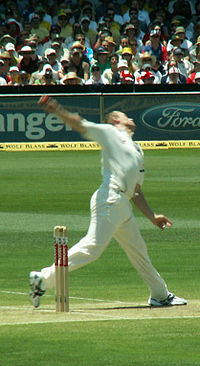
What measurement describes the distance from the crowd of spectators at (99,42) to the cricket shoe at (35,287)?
62.5 ft

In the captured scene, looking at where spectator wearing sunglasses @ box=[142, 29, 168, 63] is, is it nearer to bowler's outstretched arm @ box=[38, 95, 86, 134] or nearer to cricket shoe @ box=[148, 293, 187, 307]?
cricket shoe @ box=[148, 293, 187, 307]

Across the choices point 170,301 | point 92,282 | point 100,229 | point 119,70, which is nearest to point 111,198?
point 100,229

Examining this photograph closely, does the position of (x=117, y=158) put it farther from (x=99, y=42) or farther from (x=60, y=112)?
(x=99, y=42)

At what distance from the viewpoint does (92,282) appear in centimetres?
1085

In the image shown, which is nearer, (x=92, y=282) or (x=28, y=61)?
(x=92, y=282)

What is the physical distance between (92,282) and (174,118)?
1656 centimetres

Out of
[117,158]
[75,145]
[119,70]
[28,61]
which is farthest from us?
[28,61]

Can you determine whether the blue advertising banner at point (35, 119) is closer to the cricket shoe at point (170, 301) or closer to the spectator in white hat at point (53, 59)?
the spectator in white hat at point (53, 59)

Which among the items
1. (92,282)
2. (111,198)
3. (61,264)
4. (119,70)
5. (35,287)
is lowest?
(92,282)

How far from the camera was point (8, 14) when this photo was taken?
3241cm

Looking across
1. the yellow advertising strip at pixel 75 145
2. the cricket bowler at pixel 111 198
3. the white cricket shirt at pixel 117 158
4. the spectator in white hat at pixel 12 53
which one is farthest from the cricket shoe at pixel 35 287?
the spectator in white hat at pixel 12 53

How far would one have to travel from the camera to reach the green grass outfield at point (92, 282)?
23.6ft

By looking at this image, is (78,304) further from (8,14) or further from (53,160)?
(8,14)

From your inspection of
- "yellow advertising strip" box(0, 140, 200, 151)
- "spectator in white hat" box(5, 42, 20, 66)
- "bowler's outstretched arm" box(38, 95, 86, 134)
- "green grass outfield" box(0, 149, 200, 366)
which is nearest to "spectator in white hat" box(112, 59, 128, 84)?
"yellow advertising strip" box(0, 140, 200, 151)
